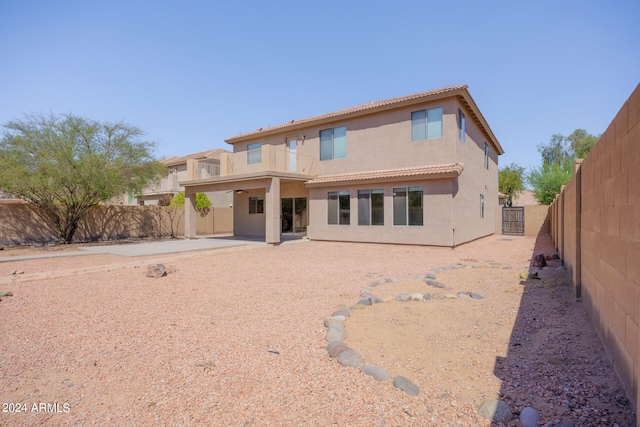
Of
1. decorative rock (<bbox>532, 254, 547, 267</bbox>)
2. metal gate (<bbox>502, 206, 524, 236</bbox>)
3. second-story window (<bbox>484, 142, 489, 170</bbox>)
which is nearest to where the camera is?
decorative rock (<bbox>532, 254, 547, 267</bbox>)

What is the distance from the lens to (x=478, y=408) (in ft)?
9.35

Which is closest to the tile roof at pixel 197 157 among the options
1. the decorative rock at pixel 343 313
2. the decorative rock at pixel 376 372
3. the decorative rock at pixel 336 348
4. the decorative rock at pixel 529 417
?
the decorative rock at pixel 343 313

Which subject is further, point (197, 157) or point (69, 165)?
point (197, 157)

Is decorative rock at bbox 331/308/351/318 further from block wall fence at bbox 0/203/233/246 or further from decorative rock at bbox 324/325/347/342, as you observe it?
block wall fence at bbox 0/203/233/246

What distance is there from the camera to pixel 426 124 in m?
15.5

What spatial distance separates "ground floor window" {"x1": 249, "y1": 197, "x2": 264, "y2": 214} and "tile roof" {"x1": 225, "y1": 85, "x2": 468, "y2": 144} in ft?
13.2

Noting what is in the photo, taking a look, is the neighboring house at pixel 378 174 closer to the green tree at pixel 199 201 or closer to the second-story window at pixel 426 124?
the second-story window at pixel 426 124

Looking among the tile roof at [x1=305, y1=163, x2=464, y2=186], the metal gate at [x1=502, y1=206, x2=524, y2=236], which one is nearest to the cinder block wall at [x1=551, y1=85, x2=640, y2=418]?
the tile roof at [x1=305, y1=163, x2=464, y2=186]

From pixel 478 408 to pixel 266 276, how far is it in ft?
22.2

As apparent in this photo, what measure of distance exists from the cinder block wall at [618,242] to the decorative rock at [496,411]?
845 millimetres

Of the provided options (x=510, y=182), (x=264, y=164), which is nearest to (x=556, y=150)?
(x=510, y=182)

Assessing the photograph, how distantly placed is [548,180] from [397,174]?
2178 cm

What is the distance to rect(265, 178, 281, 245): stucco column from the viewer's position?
16688mm

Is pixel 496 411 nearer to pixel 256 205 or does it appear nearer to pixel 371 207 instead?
pixel 371 207
